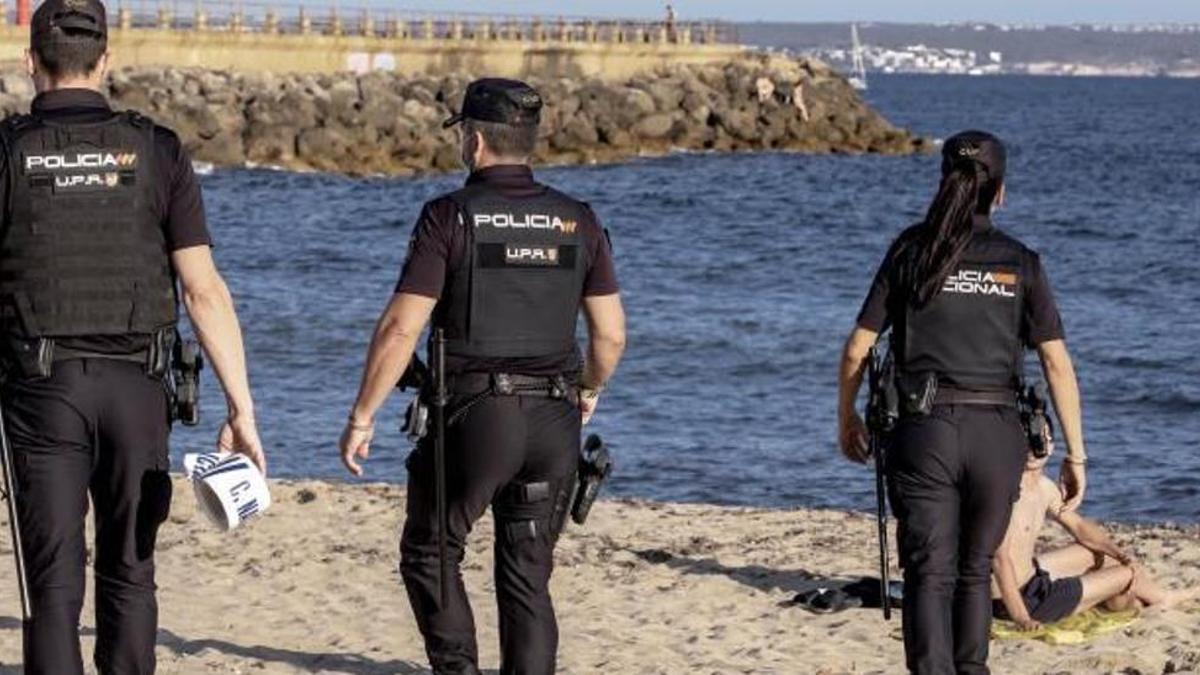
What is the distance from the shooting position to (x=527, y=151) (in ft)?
22.4

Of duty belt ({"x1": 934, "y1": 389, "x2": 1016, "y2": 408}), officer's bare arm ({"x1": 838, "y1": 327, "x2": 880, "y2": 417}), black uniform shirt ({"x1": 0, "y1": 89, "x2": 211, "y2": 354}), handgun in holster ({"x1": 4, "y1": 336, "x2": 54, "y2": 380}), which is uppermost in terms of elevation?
black uniform shirt ({"x1": 0, "y1": 89, "x2": 211, "y2": 354})

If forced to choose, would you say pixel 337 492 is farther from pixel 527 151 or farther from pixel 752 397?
pixel 752 397

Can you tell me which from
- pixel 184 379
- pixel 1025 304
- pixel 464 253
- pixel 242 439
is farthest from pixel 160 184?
pixel 1025 304

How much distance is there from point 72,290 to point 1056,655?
3.97m

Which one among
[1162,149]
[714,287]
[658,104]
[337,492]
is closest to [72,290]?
[337,492]

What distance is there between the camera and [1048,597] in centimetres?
905

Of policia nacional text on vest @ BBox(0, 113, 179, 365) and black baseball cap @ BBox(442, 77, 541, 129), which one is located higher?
black baseball cap @ BBox(442, 77, 541, 129)

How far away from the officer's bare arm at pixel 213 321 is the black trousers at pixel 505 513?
78cm

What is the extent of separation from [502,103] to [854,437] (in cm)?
137

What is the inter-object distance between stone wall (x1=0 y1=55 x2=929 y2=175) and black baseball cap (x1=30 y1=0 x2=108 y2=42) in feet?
153

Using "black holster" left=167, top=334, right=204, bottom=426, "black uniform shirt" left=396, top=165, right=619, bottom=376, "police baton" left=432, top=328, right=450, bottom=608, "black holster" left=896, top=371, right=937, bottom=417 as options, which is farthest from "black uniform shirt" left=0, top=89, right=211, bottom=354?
"black holster" left=896, top=371, right=937, bottom=417

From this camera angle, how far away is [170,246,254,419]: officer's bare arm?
6.09 meters

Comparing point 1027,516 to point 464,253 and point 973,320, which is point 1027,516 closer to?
point 973,320

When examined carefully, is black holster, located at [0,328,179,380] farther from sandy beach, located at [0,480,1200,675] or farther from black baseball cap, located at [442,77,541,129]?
sandy beach, located at [0,480,1200,675]
